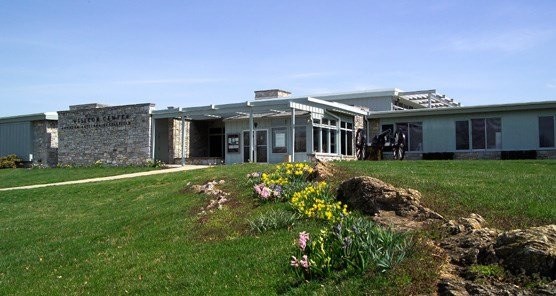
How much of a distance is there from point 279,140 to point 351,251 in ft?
79.6

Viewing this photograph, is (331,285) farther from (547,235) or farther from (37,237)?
(37,237)

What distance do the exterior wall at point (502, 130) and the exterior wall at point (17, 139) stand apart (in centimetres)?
2435

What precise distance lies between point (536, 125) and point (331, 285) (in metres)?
24.8

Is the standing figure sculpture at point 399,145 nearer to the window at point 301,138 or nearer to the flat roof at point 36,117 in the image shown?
the window at point 301,138

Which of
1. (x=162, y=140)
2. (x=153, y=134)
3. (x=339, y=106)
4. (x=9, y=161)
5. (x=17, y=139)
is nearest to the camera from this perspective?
(x=339, y=106)

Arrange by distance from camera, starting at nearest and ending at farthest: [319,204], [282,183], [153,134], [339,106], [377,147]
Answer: [319,204] → [282,183] → [377,147] → [339,106] → [153,134]

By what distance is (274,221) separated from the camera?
887 centimetres

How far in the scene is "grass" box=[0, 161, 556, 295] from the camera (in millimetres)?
6387

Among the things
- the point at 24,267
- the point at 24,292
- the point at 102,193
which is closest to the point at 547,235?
the point at 24,292

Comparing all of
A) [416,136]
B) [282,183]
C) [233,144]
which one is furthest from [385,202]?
[233,144]

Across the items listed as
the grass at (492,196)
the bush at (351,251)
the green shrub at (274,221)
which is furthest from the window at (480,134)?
the bush at (351,251)

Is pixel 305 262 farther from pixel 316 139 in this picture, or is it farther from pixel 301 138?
pixel 301 138

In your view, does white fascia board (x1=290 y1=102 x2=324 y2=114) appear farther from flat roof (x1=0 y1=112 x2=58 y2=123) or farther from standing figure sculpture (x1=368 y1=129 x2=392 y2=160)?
flat roof (x1=0 y1=112 x2=58 y2=123)

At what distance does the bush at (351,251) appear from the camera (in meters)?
5.82
